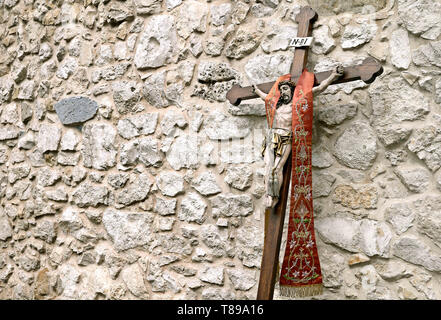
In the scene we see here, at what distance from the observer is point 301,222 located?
74.3 inches

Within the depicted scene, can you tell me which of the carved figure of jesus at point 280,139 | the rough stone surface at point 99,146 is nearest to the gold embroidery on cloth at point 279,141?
the carved figure of jesus at point 280,139

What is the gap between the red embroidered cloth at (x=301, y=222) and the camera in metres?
1.87

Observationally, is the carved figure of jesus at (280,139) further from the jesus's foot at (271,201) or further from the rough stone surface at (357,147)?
the rough stone surface at (357,147)

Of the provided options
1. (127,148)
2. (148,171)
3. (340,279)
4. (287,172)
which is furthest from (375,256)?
(127,148)

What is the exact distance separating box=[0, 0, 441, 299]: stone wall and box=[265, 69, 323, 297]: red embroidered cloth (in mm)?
210

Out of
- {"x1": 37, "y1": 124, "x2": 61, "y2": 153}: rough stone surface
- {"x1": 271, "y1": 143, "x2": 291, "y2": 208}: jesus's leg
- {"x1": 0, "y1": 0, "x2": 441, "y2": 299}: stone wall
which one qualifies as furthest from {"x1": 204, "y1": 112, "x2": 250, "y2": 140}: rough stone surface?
{"x1": 37, "y1": 124, "x2": 61, "y2": 153}: rough stone surface

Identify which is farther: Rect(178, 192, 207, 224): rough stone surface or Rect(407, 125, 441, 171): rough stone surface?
Rect(178, 192, 207, 224): rough stone surface

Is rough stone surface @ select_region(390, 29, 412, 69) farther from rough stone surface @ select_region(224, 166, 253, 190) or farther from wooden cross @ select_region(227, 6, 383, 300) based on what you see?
rough stone surface @ select_region(224, 166, 253, 190)

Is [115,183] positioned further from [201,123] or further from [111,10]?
[111,10]

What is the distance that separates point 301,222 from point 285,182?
185 millimetres

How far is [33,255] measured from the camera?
10.4 ft

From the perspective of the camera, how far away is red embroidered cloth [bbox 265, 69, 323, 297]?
1873 millimetres

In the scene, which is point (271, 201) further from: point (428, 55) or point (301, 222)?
point (428, 55)

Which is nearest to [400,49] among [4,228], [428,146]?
[428,146]
